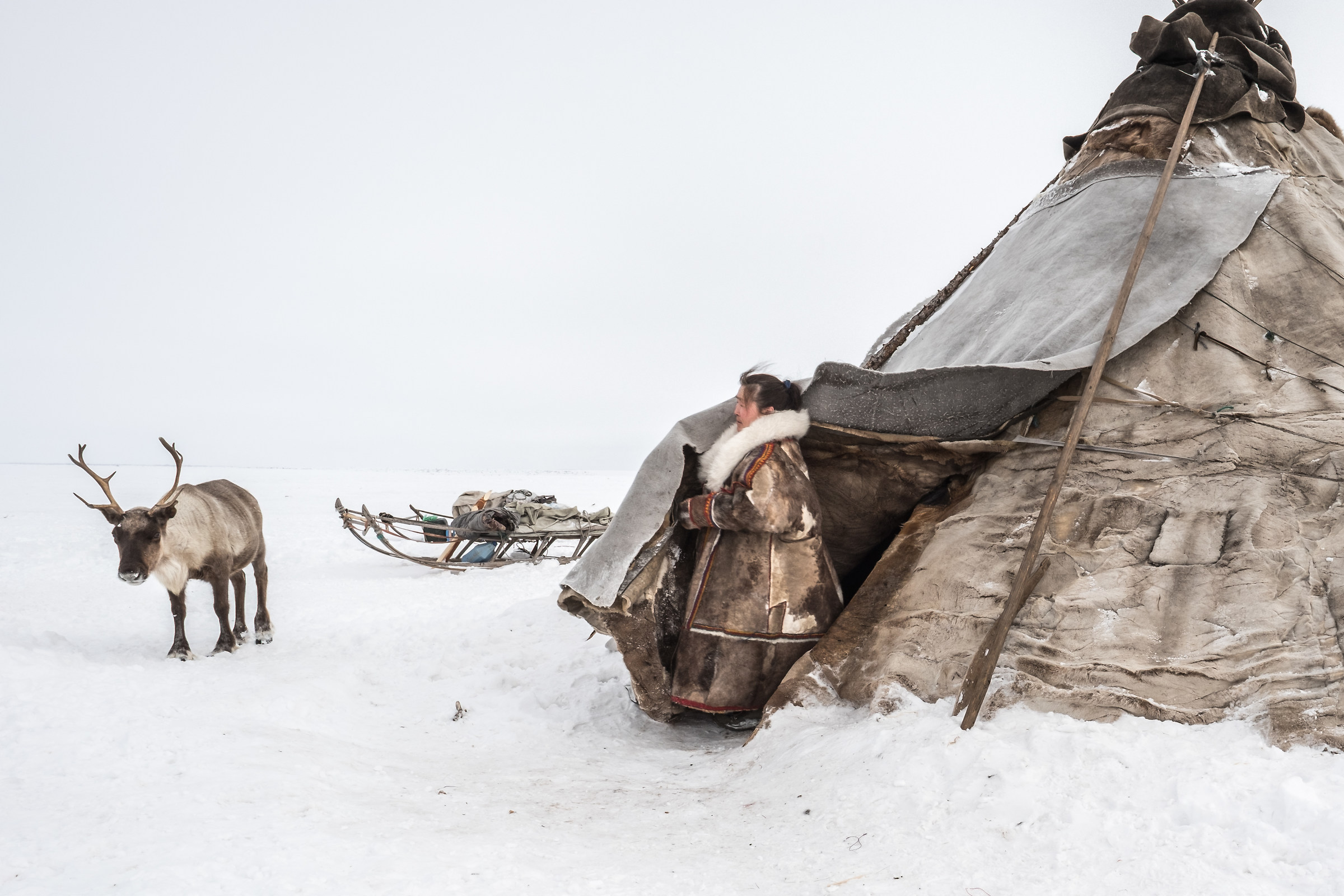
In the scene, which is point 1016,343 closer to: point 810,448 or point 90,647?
point 810,448

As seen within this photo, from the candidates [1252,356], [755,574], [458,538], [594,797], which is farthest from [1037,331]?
[458,538]

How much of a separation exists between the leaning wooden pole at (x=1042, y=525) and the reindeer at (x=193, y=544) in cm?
522

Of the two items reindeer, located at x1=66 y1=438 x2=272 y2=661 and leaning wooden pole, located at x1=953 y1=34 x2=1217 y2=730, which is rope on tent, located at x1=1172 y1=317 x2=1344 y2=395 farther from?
reindeer, located at x1=66 y1=438 x2=272 y2=661

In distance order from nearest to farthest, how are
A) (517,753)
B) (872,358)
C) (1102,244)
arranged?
(517,753), (1102,244), (872,358)

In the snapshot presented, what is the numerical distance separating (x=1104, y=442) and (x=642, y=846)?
252cm

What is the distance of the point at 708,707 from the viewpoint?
377cm

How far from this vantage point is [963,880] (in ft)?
6.64

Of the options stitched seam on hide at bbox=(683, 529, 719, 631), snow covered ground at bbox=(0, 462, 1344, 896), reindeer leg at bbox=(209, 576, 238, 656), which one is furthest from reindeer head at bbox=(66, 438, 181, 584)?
stitched seam on hide at bbox=(683, 529, 719, 631)

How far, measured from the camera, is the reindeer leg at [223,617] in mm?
5691

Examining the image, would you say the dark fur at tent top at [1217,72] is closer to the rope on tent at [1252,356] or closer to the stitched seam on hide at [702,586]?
the rope on tent at [1252,356]

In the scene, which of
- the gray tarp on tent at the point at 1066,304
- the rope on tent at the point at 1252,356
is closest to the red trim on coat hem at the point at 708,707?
the gray tarp on tent at the point at 1066,304

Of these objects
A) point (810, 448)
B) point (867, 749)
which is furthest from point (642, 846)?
point (810, 448)

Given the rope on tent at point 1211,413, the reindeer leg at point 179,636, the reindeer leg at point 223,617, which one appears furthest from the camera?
the reindeer leg at point 223,617

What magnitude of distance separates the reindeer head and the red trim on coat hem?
4.00 metres
